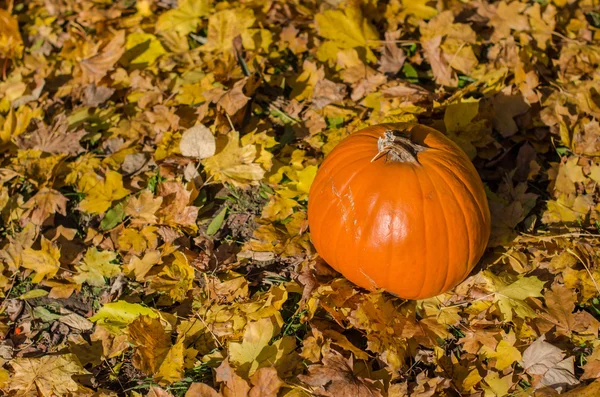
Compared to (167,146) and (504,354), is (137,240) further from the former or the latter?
(504,354)

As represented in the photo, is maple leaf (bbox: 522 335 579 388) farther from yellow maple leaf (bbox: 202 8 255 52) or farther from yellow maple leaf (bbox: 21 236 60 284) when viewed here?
yellow maple leaf (bbox: 202 8 255 52)

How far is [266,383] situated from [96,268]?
1.15 metres

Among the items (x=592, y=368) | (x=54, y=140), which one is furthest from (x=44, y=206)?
(x=592, y=368)

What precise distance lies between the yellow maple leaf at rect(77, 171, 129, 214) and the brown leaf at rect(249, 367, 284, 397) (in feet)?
4.40

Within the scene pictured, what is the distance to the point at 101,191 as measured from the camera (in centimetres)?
319

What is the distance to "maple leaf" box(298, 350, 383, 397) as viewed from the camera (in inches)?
91.6

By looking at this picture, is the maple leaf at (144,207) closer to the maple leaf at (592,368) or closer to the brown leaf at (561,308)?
the brown leaf at (561,308)

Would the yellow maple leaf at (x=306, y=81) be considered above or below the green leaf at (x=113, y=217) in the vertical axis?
above

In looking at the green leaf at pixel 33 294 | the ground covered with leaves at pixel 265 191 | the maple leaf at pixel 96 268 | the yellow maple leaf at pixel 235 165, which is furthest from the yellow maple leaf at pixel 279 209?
the green leaf at pixel 33 294

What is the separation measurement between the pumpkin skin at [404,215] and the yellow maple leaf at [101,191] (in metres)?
1.22

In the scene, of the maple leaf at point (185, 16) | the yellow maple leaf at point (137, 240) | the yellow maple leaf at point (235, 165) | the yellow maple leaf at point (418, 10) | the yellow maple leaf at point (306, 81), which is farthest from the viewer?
the maple leaf at point (185, 16)

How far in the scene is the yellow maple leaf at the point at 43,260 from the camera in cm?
292

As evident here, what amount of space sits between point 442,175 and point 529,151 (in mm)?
1040

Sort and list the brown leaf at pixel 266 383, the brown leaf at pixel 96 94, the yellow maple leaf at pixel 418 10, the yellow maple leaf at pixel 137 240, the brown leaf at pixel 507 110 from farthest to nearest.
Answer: the yellow maple leaf at pixel 418 10, the brown leaf at pixel 96 94, the brown leaf at pixel 507 110, the yellow maple leaf at pixel 137 240, the brown leaf at pixel 266 383
